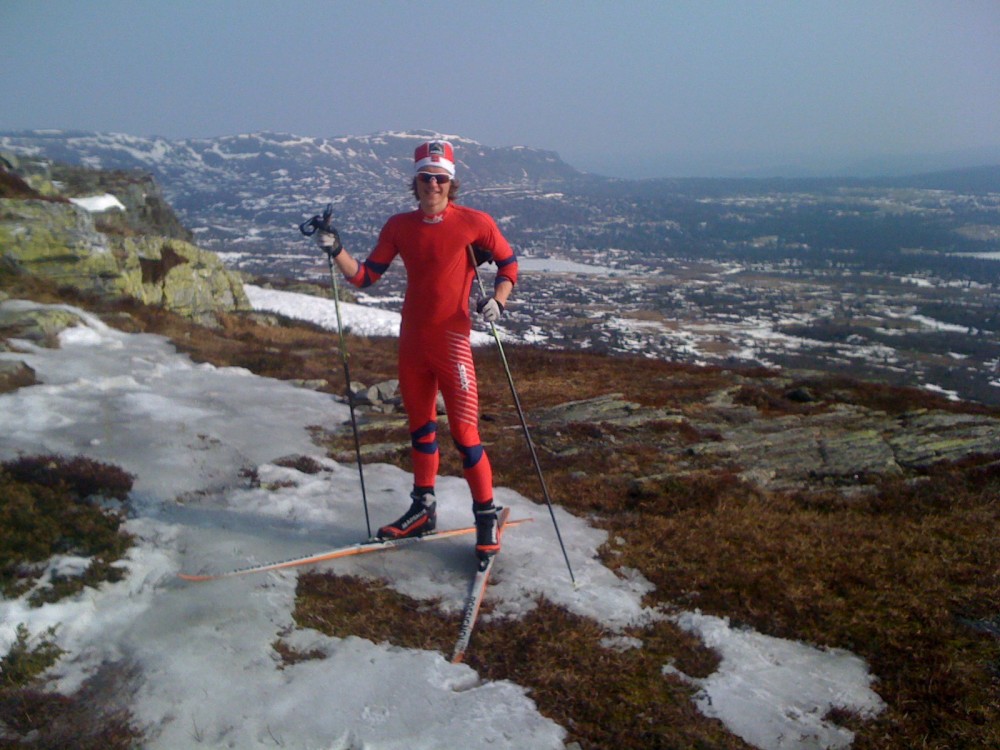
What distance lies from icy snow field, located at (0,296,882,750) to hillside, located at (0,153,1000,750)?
0.04 metres

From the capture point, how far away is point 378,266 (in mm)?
6992

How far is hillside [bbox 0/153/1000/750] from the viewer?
14.6 ft

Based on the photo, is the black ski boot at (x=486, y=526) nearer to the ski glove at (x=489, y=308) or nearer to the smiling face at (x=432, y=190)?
the ski glove at (x=489, y=308)

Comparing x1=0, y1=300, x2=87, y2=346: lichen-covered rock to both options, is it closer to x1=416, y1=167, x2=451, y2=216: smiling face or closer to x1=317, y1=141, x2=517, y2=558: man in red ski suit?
x1=317, y1=141, x2=517, y2=558: man in red ski suit

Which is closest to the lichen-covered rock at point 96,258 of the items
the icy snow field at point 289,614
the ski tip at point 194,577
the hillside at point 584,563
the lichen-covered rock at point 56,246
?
the lichen-covered rock at point 56,246

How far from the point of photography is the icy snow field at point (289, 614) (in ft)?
13.6

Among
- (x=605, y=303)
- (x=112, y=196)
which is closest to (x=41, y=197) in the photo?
(x=112, y=196)

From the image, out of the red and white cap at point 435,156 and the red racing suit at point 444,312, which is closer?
the red and white cap at point 435,156

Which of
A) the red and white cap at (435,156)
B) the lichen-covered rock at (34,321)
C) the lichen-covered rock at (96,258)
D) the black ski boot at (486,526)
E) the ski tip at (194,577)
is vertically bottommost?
the ski tip at (194,577)

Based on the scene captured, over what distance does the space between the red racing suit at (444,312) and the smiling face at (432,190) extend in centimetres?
10

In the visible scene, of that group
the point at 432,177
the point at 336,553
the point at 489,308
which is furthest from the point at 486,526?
the point at 432,177

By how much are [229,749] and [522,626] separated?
8.47 ft

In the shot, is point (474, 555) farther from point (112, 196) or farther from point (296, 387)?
point (112, 196)

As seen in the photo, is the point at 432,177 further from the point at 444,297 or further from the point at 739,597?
the point at 739,597
